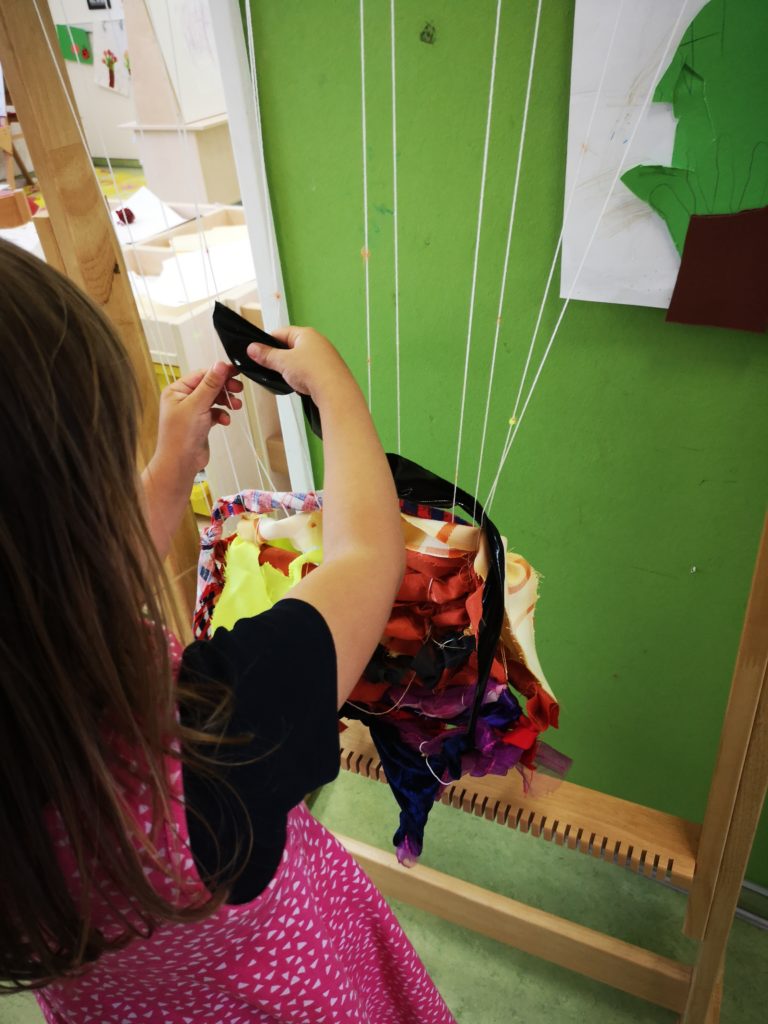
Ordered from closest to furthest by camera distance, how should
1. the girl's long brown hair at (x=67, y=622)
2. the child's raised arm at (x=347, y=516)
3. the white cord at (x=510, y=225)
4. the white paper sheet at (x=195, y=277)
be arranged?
the girl's long brown hair at (x=67, y=622) → the child's raised arm at (x=347, y=516) → the white cord at (x=510, y=225) → the white paper sheet at (x=195, y=277)

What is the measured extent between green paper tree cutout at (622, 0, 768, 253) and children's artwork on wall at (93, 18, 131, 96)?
1.57 m

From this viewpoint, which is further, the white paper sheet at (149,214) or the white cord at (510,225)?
the white paper sheet at (149,214)

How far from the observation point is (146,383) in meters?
0.89

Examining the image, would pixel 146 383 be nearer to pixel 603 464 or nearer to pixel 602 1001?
pixel 603 464

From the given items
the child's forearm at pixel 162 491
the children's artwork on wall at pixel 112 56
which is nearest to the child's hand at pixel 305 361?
the child's forearm at pixel 162 491

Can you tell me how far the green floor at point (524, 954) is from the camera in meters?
1.16

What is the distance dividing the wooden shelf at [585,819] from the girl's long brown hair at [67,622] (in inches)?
19.8

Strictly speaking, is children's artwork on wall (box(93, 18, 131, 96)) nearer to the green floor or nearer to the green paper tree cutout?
the green paper tree cutout

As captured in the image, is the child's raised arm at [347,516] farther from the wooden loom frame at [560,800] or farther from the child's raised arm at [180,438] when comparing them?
the wooden loom frame at [560,800]

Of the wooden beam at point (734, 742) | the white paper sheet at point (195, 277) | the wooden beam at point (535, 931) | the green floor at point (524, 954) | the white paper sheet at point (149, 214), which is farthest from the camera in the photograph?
the white paper sheet at point (149, 214)

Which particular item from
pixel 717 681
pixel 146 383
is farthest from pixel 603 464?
pixel 146 383

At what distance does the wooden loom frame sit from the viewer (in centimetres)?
71

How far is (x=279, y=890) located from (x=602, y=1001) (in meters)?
0.87

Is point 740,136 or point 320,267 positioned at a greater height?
point 740,136
